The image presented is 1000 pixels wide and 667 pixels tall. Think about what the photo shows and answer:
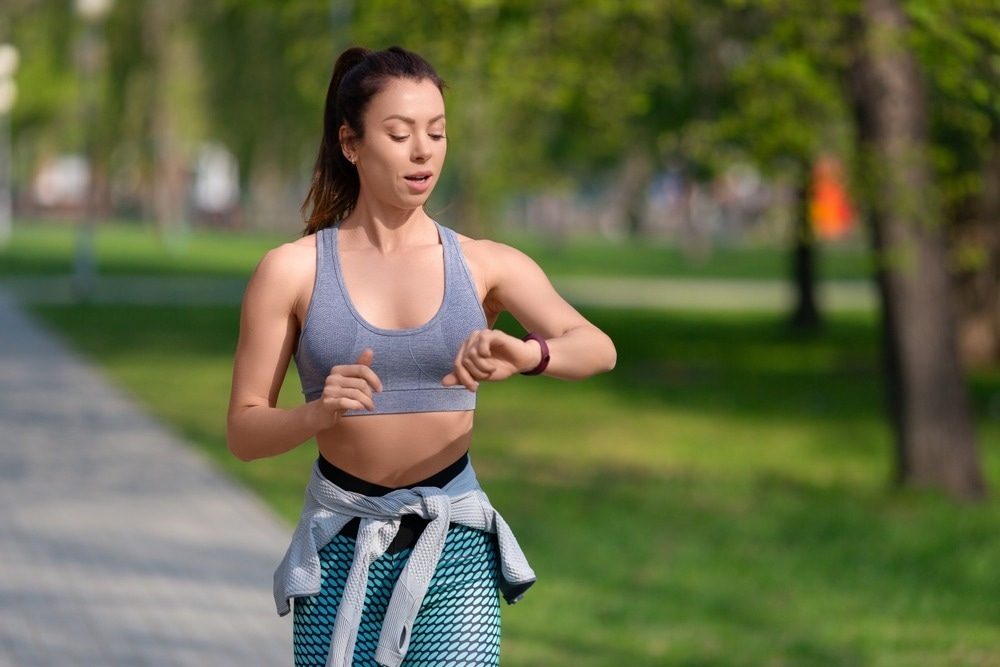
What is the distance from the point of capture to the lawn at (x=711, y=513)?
6.31 m

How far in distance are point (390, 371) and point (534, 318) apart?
27cm

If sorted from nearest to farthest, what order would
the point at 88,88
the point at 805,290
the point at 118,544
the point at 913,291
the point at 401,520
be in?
the point at 401,520 < the point at 118,544 < the point at 913,291 < the point at 805,290 < the point at 88,88

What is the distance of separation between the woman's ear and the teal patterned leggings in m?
0.65

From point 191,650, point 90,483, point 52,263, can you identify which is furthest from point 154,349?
point 52,263

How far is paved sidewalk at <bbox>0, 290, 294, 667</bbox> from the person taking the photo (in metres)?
5.95

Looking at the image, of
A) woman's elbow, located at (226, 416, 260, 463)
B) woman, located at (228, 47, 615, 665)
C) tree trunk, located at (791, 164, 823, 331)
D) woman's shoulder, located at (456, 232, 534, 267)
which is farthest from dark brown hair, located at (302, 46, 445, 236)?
tree trunk, located at (791, 164, 823, 331)

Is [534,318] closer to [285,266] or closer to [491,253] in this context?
[491,253]

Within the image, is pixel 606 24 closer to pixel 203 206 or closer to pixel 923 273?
pixel 923 273

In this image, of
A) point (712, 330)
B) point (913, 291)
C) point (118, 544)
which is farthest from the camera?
point (712, 330)

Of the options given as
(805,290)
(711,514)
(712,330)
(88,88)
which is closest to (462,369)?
(711,514)

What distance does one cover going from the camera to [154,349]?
18.8 metres

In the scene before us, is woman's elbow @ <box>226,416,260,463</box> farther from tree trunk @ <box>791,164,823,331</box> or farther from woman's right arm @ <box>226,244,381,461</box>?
tree trunk @ <box>791,164,823,331</box>

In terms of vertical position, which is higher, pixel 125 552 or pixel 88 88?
pixel 88 88

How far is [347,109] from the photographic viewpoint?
2.89 meters
